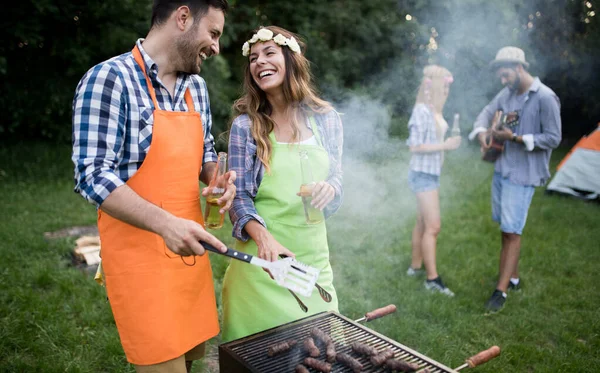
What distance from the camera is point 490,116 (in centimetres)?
509

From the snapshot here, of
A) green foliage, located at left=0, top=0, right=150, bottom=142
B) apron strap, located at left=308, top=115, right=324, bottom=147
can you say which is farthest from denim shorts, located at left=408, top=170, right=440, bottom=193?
green foliage, located at left=0, top=0, right=150, bottom=142

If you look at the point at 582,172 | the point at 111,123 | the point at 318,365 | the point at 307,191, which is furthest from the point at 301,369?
the point at 582,172

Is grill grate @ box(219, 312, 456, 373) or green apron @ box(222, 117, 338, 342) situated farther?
green apron @ box(222, 117, 338, 342)

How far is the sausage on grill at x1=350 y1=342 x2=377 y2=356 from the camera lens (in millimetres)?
2053

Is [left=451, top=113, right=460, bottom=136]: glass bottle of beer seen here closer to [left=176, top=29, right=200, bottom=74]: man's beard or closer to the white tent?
[left=176, top=29, right=200, bottom=74]: man's beard

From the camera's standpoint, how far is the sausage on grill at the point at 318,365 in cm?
195

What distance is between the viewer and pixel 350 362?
200 centimetres

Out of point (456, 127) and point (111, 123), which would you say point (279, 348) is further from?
point (456, 127)

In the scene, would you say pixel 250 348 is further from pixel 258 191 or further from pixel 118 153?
pixel 118 153

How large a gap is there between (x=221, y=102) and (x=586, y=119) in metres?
11.9

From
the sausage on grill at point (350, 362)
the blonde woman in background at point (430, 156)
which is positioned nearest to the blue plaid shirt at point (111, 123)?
the sausage on grill at point (350, 362)

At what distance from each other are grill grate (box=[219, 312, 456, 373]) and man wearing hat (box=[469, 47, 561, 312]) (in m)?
2.73

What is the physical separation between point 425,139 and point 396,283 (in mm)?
1586

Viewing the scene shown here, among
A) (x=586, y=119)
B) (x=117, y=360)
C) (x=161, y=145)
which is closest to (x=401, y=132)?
(x=117, y=360)
